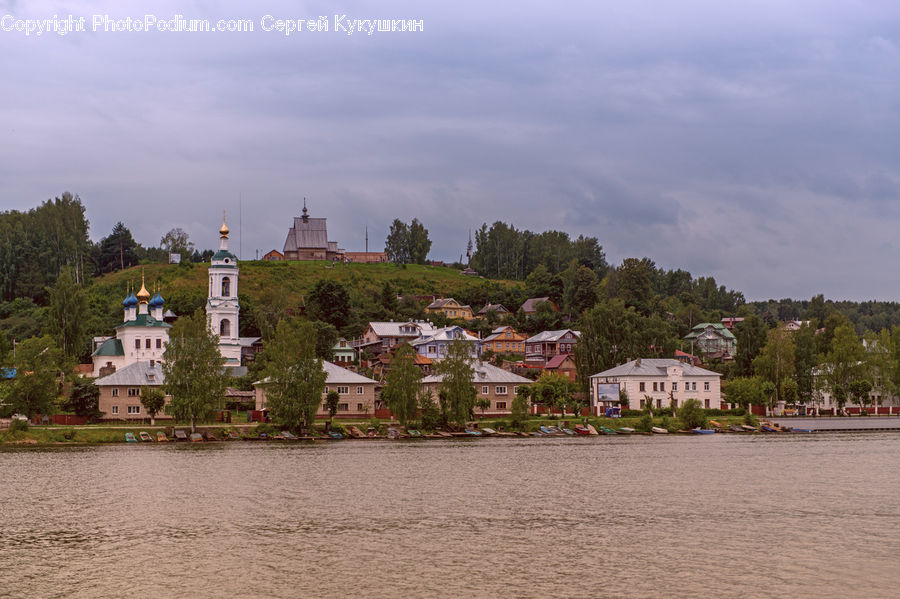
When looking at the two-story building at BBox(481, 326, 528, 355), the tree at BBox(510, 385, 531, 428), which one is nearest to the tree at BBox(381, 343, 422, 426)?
the tree at BBox(510, 385, 531, 428)

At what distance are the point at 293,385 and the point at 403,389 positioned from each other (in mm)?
10200

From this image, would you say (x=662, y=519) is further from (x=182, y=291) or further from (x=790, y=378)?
(x=182, y=291)

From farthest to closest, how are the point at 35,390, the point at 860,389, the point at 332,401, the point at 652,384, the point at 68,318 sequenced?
1. the point at 860,389
2. the point at 68,318
3. the point at 652,384
4. the point at 332,401
5. the point at 35,390

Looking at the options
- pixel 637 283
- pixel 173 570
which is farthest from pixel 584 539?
pixel 637 283

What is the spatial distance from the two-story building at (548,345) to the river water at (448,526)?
9065cm

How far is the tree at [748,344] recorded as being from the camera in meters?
140

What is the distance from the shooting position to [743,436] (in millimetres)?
99625

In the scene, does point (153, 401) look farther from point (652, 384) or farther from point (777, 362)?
point (777, 362)

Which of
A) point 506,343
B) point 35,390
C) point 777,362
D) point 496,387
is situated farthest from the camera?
point 506,343

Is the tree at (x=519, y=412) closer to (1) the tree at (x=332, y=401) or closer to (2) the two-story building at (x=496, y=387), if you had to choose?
(2) the two-story building at (x=496, y=387)

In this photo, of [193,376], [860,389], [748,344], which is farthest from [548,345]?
[193,376]

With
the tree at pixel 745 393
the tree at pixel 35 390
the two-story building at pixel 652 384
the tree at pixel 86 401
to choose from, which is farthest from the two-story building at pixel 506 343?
the tree at pixel 35 390

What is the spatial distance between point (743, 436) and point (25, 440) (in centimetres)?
6418

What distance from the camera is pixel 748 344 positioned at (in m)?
140
